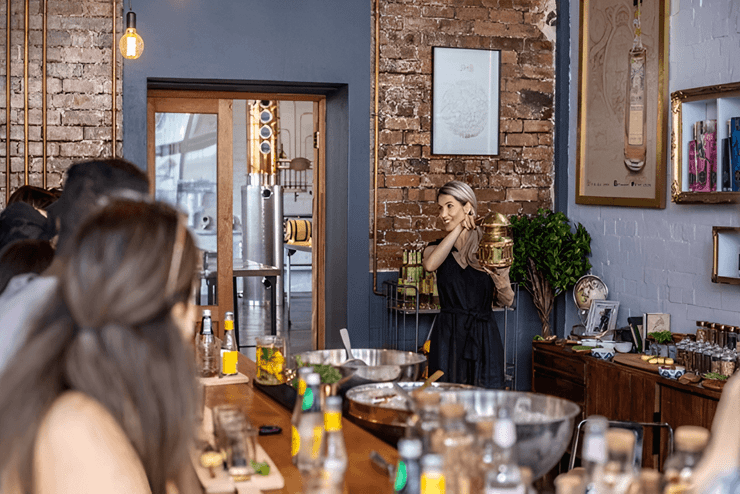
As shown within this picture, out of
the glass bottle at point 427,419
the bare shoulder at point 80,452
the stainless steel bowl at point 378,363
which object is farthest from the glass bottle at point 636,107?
the bare shoulder at point 80,452

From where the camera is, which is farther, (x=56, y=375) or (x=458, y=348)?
(x=458, y=348)

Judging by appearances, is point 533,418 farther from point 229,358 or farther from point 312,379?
point 229,358

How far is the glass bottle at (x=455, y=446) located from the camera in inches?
54.6

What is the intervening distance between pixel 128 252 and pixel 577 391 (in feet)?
12.3

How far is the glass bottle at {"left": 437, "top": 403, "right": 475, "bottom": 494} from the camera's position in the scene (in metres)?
1.39

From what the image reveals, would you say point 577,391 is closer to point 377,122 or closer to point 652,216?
point 652,216

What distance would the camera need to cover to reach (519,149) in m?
5.36

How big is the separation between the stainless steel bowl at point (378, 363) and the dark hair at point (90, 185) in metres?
0.82

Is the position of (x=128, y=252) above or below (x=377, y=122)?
below

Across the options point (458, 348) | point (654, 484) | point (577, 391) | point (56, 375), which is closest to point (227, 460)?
point (56, 375)

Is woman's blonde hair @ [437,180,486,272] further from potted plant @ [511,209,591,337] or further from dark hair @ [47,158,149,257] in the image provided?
dark hair @ [47,158,149,257]

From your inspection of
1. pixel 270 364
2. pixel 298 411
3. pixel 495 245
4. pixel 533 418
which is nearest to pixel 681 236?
pixel 495 245

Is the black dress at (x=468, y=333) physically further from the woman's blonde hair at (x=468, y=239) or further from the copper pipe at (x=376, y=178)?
the copper pipe at (x=376, y=178)

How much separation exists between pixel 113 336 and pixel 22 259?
49.6 inches
